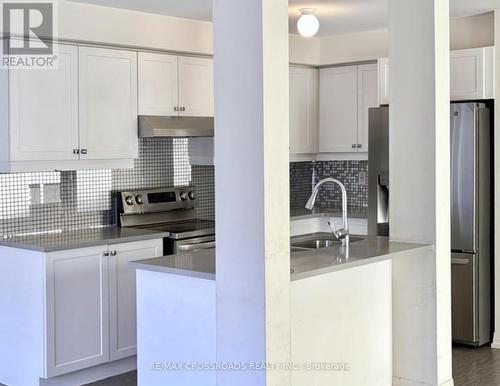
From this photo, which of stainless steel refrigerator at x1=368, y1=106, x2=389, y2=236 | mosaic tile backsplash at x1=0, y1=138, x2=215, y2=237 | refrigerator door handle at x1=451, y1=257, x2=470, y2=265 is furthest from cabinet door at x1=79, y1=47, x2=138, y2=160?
refrigerator door handle at x1=451, y1=257, x2=470, y2=265

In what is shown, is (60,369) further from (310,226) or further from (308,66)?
(308,66)

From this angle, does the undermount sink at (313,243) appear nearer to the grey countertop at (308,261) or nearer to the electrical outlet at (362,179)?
the grey countertop at (308,261)

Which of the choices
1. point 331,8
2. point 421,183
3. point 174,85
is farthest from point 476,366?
point 174,85

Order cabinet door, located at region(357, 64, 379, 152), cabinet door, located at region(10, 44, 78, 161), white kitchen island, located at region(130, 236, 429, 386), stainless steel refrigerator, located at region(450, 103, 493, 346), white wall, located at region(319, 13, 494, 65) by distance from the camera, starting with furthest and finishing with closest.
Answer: cabinet door, located at region(357, 64, 379, 152) < white wall, located at region(319, 13, 494, 65) < stainless steel refrigerator, located at region(450, 103, 493, 346) < cabinet door, located at region(10, 44, 78, 161) < white kitchen island, located at region(130, 236, 429, 386)

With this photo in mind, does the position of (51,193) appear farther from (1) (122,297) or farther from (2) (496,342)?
(2) (496,342)

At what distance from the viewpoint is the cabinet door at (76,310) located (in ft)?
14.4

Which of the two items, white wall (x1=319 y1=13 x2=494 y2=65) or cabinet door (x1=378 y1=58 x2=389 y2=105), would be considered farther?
cabinet door (x1=378 y1=58 x2=389 y2=105)

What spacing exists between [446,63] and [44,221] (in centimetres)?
283

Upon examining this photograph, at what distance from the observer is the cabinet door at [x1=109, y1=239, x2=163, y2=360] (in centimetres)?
475

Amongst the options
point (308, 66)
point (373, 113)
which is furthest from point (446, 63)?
point (308, 66)

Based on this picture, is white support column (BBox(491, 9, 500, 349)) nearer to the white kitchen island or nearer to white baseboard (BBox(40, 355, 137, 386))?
the white kitchen island

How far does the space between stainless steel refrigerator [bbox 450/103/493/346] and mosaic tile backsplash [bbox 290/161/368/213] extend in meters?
1.41

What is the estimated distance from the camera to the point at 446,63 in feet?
13.4

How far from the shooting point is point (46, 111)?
466 centimetres
